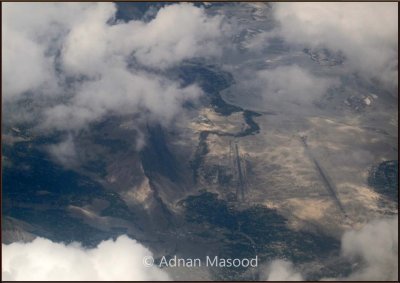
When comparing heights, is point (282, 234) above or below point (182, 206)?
below

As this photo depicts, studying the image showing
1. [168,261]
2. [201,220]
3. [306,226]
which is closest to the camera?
[168,261]

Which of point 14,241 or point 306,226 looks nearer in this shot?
point 14,241

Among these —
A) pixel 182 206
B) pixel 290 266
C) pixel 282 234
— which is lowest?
pixel 290 266

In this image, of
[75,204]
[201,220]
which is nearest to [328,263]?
[201,220]

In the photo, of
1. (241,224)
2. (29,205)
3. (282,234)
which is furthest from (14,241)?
(282,234)

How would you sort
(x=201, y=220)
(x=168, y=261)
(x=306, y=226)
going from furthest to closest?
(x=201, y=220) → (x=306, y=226) → (x=168, y=261)

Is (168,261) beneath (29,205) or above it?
beneath

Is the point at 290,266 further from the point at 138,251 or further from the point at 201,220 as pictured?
the point at 138,251

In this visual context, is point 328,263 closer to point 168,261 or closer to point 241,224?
point 241,224

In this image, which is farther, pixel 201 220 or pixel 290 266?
pixel 201 220
